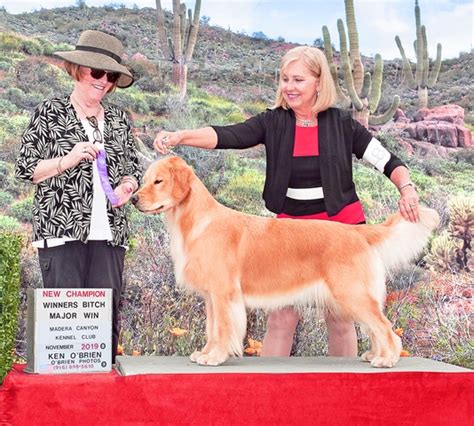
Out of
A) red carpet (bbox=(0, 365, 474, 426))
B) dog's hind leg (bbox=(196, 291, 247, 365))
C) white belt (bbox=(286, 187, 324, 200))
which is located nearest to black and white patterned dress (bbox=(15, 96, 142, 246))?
dog's hind leg (bbox=(196, 291, 247, 365))

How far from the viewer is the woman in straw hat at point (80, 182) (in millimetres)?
3336

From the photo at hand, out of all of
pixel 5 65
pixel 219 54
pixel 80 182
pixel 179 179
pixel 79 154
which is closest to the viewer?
pixel 79 154

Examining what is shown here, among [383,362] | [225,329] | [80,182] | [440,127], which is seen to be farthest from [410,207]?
[440,127]

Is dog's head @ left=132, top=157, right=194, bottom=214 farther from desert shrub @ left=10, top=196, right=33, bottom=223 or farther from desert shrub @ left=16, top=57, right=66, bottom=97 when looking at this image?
desert shrub @ left=16, top=57, right=66, bottom=97

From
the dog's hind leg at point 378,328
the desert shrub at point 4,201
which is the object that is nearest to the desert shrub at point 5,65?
the desert shrub at point 4,201

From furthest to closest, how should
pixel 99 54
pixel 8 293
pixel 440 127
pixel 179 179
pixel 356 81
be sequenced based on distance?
pixel 440 127 < pixel 356 81 < pixel 99 54 < pixel 179 179 < pixel 8 293

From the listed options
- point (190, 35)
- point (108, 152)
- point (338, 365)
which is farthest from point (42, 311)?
point (190, 35)

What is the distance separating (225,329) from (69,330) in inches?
28.1

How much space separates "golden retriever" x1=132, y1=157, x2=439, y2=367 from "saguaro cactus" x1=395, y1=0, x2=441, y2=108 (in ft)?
9.39

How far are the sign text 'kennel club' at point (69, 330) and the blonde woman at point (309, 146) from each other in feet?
3.58

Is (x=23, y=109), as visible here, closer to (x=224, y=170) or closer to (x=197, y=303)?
(x=224, y=170)

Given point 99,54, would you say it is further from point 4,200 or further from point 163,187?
point 4,200

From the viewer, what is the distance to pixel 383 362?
10.8 ft

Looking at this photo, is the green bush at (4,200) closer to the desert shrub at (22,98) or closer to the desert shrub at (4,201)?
the desert shrub at (4,201)
